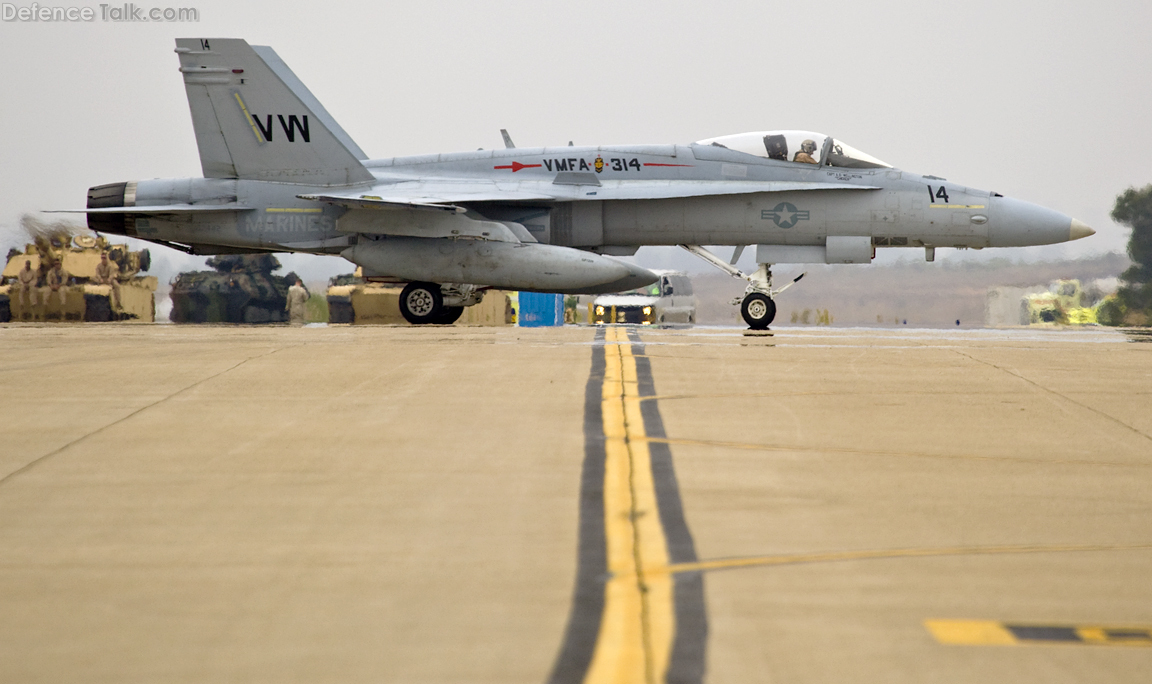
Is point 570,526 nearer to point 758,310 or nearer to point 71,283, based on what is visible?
point 758,310

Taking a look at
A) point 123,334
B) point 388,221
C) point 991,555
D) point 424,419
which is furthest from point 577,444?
point 388,221

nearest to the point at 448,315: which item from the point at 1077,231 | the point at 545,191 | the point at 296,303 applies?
the point at 545,191

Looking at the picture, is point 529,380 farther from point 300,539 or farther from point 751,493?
point 300,539

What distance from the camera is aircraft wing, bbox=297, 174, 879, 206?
16.9 meters

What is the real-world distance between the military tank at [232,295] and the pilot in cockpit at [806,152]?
639 inches

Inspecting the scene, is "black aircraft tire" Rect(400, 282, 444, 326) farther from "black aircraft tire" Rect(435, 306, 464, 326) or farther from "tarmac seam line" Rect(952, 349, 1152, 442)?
"tarmac seam line" Rect(952, 349, 1152, 442)

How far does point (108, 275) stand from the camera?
24.8 metres

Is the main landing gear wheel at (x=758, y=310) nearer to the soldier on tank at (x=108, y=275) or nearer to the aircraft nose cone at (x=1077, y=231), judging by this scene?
the aircraft nose cone at (x=1077, y=231)

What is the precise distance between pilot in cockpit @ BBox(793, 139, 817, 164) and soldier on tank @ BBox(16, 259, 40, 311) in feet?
54.3

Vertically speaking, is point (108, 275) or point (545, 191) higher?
point (545, 191)

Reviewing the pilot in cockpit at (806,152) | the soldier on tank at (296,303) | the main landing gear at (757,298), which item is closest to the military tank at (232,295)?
the soldier on tank at (296,303)

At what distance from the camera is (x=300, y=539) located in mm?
4578

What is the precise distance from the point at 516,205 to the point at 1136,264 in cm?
2343

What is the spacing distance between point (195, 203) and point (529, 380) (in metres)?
11.3
